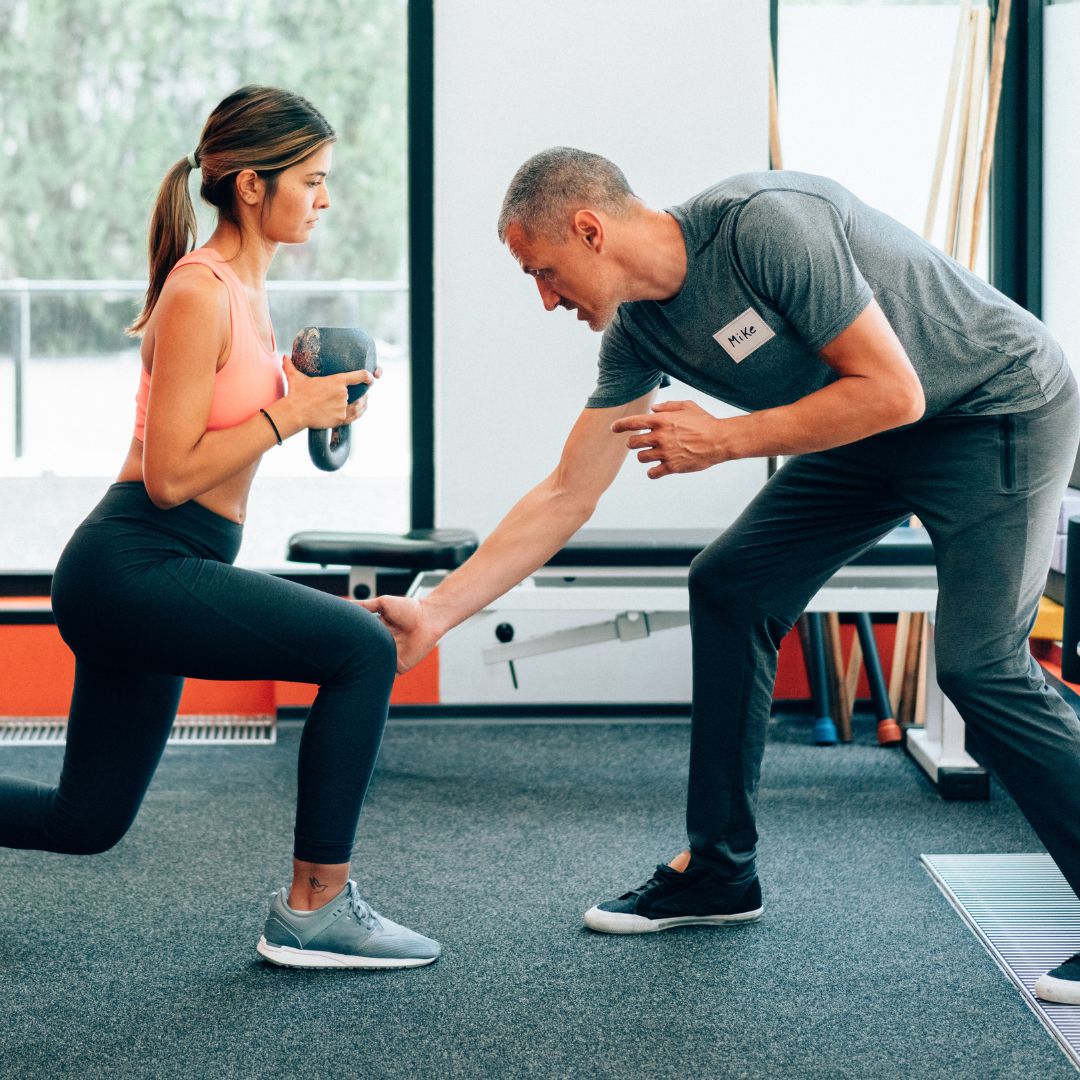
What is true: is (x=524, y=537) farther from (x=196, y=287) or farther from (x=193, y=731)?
(x=193, y=731)

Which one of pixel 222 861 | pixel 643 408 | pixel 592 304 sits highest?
pixel 592 304

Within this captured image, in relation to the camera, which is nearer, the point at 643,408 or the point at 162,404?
the point at 162,404

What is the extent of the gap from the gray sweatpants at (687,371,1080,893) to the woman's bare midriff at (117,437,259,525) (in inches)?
29.2

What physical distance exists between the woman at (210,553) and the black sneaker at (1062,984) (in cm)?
105

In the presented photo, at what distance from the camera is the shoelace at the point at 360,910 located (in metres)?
2.18

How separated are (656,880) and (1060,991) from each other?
26.3 inches

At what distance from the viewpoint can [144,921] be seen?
2.41 metres

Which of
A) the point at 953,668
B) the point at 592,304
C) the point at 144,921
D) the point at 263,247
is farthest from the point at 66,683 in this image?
the point at 953,668

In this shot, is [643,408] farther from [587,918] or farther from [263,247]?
[587,918]

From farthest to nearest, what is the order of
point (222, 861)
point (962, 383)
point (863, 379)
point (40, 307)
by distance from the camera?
1. point (40, 307)
2. point (222, 861)
3. point (962, 383)
4. point (863, 379)

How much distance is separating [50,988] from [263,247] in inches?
46.7

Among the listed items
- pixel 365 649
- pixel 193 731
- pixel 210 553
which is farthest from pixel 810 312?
pixel 193 731

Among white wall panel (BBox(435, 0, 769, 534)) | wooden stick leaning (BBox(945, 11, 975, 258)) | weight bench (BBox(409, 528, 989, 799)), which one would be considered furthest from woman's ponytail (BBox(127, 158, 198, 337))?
wooden stick leaning (BBox(945, 11, 975, 258))

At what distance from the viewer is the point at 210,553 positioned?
1.98 m
